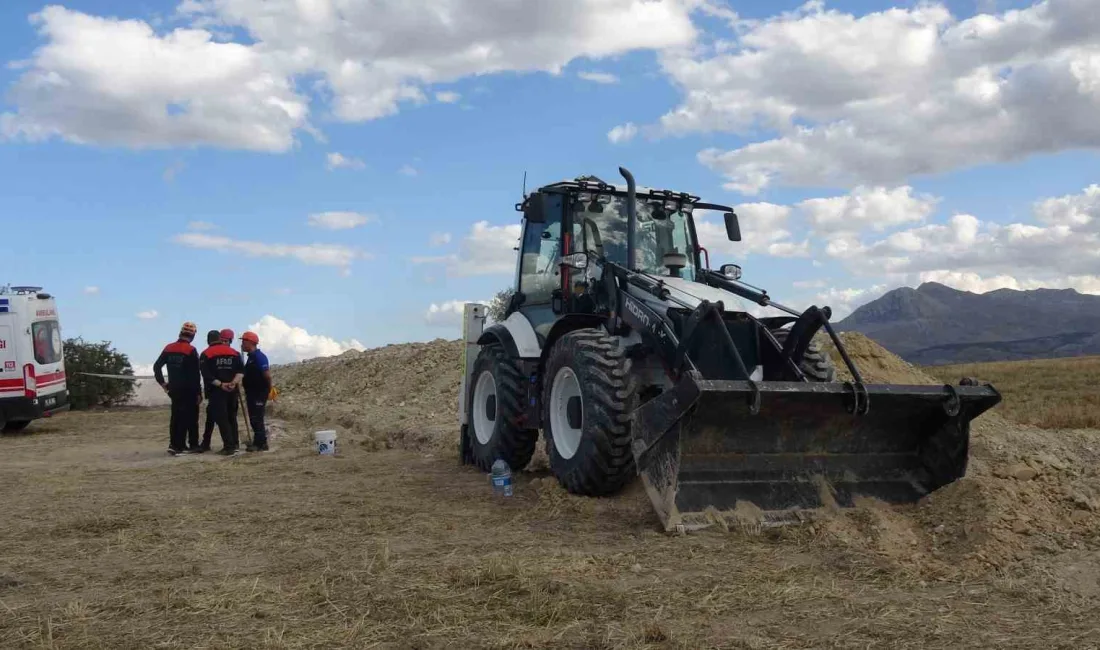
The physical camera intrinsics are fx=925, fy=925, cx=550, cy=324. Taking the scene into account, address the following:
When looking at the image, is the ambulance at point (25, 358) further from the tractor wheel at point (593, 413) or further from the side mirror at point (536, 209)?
the tractor wheel at point (593, 413)

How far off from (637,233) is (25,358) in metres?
11.8

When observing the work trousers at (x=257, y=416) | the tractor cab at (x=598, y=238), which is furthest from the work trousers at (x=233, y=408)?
the tractor cab at (x=598, y=238)

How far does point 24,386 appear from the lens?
15.4 metres

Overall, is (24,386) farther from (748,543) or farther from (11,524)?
(748,543)

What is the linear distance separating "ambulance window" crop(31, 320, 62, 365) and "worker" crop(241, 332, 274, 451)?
6151 millimetres

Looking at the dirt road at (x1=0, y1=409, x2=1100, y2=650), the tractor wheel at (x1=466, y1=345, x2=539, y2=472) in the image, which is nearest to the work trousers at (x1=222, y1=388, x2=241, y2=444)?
the tractor wheel at (x1=466, y1=345, x2=539, y2=472)

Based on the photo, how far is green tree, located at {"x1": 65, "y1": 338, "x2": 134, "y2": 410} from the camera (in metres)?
23.2

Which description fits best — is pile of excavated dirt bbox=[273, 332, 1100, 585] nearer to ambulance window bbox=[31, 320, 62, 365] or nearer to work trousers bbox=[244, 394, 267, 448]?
work trousers bbox=[244, 394, 267, 448]

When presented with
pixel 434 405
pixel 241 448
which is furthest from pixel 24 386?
pixel 434 405

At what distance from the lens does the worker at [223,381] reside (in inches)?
446

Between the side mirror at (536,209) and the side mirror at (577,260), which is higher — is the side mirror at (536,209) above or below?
above

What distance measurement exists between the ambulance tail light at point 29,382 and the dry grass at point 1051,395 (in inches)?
555

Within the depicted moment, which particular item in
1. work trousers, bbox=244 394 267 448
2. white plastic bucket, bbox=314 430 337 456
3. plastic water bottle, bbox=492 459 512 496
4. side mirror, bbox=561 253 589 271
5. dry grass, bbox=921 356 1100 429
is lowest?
dry grass, bbox=921 356 1100 429

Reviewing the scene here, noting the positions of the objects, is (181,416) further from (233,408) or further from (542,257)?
(542,257)
